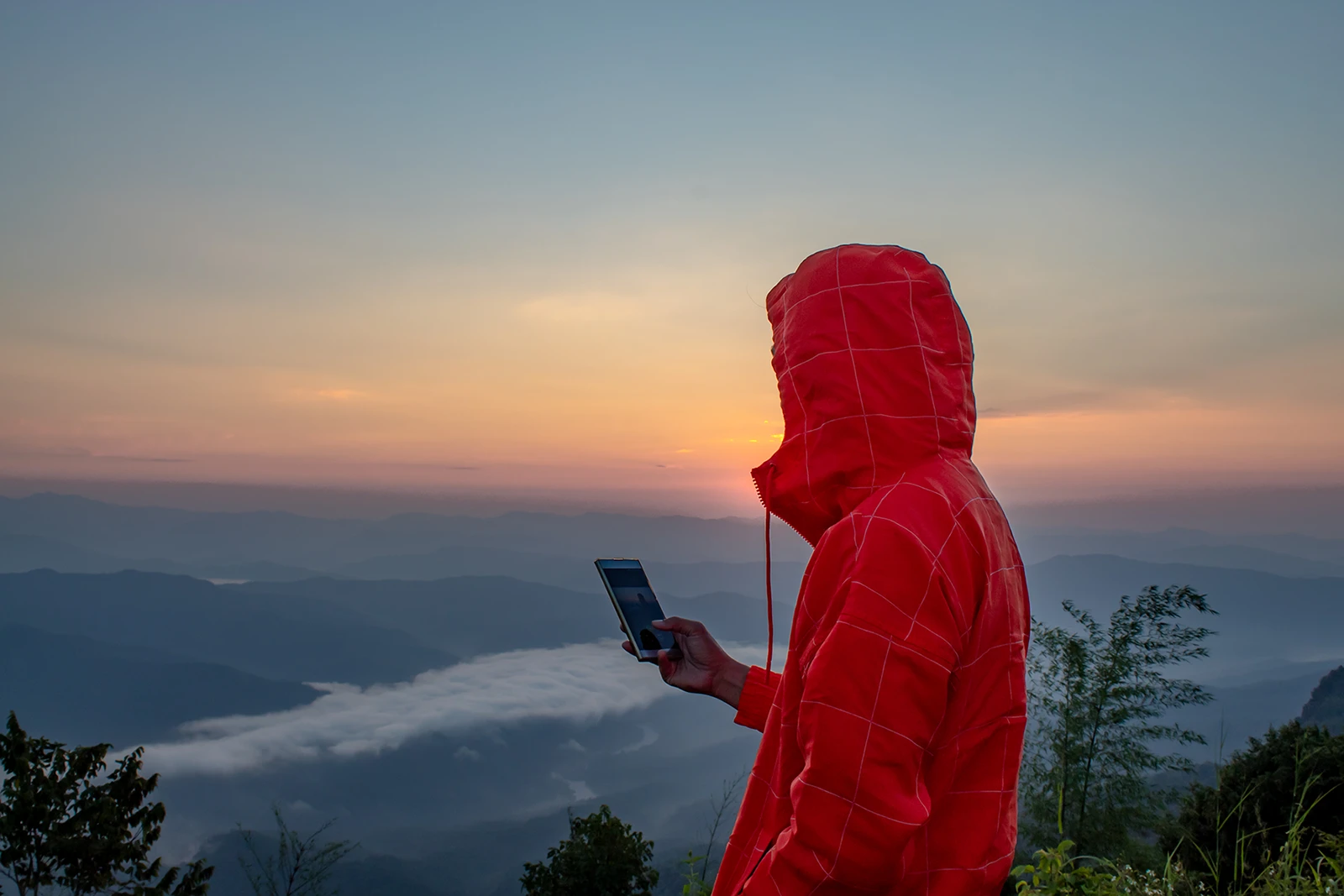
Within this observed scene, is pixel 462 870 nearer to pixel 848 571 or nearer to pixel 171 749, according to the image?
pixel 171 749

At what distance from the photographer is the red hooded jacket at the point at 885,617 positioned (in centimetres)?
127

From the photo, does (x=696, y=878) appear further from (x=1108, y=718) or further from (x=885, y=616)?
(x=1108, y=718)

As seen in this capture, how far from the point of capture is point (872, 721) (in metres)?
1.27

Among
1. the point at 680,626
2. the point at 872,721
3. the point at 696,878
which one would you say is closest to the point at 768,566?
the point at 872,721

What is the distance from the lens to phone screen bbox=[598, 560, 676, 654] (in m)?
2.42

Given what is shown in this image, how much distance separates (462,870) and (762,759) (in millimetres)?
151083

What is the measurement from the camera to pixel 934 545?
133cm

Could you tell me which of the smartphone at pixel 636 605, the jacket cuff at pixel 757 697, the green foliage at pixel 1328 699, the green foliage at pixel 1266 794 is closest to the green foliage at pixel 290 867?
the smartphone at pixel 636 605

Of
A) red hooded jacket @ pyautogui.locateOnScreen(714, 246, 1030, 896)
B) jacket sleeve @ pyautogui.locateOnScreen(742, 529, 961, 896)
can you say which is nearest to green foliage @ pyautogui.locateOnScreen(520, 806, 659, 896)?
red hooded jacket @ pyautogui.locateOnScreen(714, 246, 1030, 896)

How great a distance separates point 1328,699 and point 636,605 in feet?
219

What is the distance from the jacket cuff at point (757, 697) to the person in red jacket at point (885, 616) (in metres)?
0.50

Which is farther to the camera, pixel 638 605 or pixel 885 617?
pixel 638 605

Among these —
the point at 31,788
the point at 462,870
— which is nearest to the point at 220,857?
the point at 462,870

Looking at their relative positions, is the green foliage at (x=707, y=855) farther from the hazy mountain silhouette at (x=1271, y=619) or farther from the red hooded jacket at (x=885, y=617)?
the hazy mountain silhouette at (x=1271, y=619)
